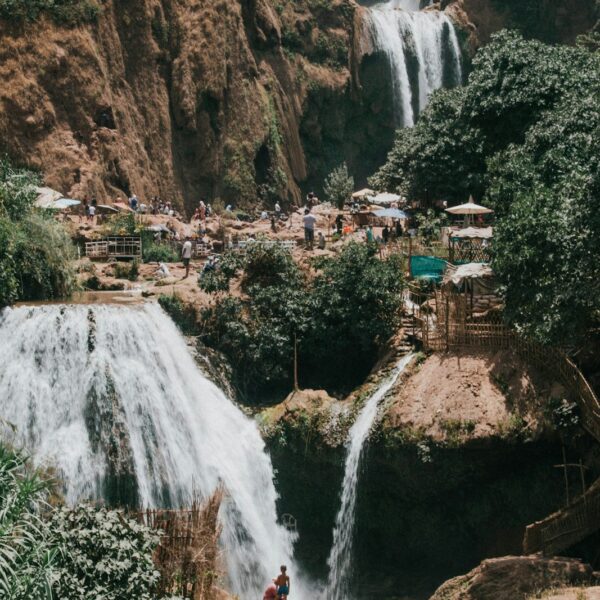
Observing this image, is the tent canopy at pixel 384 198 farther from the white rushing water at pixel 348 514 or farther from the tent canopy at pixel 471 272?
the white rushing water at pixel 348 514

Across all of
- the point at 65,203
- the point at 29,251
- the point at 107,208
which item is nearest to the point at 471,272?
the point at 29,251

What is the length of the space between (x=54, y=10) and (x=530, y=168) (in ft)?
69.8

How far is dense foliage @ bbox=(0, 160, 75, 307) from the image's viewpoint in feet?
102

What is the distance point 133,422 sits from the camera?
28.8 meters

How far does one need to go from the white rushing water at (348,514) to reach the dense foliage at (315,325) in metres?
3.21

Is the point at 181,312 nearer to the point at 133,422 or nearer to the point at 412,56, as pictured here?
the point at 133,422

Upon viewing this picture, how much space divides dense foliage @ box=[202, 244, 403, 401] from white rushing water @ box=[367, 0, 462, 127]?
27.8 meters

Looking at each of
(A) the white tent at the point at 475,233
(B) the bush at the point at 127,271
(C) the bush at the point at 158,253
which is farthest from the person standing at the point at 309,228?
(A) the white tent at the point at 475,233

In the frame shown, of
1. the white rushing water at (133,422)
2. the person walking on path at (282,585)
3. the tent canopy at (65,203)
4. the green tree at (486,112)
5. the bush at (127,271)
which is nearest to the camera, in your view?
the person walking on path at (282,585)

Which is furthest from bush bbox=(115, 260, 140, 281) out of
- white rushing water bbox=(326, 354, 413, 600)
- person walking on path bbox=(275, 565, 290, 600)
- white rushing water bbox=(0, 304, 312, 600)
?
person walking on path bbox=(275, 565, 290, 600)

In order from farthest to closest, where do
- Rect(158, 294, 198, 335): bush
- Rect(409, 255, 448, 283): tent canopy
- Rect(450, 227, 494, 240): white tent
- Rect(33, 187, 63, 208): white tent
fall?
1. Rect(33, 187, 63, 208): white tent
2. Rect(450, 227, 494, 240): white tent
3. Rect(409, 255, 448, 283): tent canopy
4. Rect(158, 294, 198, 335): bush

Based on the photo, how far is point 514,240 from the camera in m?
26.8

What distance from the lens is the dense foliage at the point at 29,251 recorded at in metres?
30.9

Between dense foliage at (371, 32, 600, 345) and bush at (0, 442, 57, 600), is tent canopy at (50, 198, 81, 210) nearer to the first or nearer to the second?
dense foliage at (371, 32, 600, 345)
